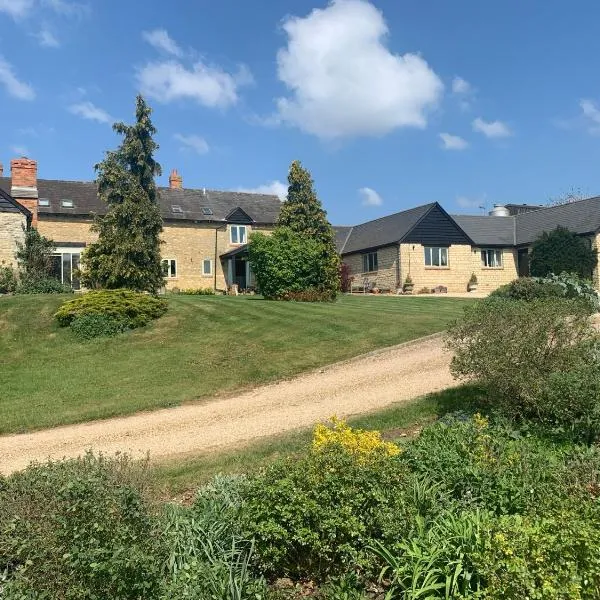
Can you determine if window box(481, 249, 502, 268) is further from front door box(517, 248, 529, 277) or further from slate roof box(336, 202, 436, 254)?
slate roof box(336, 202, 436, 254)

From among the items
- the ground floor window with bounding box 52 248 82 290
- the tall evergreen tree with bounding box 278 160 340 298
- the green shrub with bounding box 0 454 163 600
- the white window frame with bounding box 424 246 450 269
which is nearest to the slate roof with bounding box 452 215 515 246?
the white window frame with bounding box 424 246 450 269

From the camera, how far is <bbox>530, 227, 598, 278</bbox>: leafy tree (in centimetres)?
3297

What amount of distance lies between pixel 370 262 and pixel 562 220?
12648 millimetres

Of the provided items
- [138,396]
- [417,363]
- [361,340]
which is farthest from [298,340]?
[138,396]

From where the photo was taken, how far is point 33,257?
26.5 m

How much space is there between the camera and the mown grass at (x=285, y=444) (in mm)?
6398

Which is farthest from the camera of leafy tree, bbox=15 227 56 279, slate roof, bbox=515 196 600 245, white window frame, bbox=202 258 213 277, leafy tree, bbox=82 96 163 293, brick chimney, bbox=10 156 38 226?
white window frame, bbox=202 258 213 277

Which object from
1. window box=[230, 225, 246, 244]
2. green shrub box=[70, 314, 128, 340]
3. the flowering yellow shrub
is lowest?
the flowering yellow shrub

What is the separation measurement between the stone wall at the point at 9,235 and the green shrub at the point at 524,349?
24.7 meters

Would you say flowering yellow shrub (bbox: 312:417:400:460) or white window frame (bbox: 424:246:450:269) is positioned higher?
white window frame (bbox: 424:246:450:269)

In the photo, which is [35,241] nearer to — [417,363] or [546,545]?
[417,363]

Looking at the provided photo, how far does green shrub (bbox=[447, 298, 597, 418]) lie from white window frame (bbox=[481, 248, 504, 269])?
31496mm

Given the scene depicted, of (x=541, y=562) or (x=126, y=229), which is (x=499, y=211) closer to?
(x=126, y=229)

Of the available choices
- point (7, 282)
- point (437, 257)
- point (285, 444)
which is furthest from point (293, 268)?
point (285, 444)
